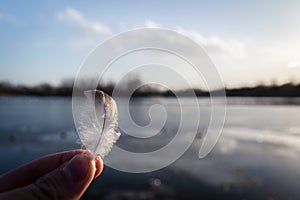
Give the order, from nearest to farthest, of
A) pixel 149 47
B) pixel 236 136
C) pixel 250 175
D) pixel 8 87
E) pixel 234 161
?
1. pixel 149 47
2. pixel 250 175
3. pixel 234 161
4. pixel 236 136
5. pixel 8 87

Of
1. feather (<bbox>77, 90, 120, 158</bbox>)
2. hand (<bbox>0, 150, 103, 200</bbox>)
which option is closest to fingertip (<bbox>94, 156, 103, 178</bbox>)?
hand (<bbox>0, 150, 103, 200</bbox>)

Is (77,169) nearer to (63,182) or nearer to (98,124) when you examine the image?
(63,182)

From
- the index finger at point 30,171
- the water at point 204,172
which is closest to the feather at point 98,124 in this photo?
the index finger at point 30,171

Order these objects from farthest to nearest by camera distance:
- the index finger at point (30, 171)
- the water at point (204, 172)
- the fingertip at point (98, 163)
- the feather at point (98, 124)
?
the water at point (204, 172), the index finger at point (30, 171), the fingertip at point (98, 163), the feather at point (98, 124)

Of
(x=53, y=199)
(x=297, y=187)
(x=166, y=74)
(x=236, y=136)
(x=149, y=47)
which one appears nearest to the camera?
(x=53, y=199)

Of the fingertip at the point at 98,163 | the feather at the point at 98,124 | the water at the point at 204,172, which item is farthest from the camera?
the water at the point at 204,172

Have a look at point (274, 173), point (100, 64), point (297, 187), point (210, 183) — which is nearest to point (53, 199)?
point (100, 64)

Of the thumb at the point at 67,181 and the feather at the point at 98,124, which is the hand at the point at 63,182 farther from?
the feather at the point at 98,124

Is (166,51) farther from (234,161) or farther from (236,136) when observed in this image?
(236,136)
